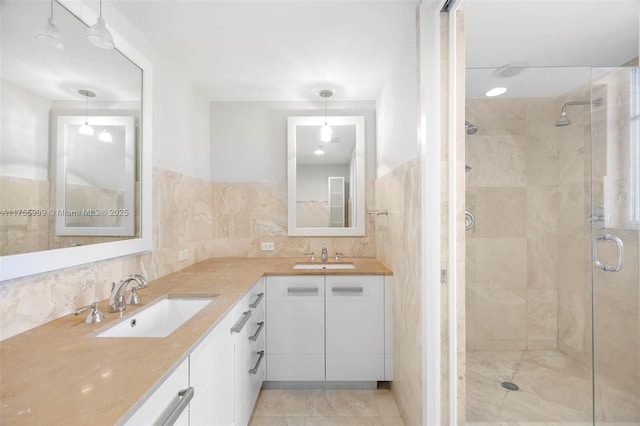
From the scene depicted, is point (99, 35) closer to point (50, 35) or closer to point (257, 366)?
point (50, 35)

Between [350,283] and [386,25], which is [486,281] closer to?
[350,283]

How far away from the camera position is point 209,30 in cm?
171

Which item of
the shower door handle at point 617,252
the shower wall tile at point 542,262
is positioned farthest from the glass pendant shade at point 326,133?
the shower door handle at point 617,252

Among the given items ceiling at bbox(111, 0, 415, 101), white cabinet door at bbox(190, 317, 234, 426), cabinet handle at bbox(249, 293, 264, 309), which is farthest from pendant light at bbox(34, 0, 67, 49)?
cabinet handle at bbox(249, 293, 264, 309)

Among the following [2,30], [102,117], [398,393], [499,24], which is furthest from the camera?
[398,393]

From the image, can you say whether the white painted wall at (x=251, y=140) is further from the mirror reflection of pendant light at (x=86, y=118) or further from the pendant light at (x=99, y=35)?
the pendant light at (x=99, y=35)

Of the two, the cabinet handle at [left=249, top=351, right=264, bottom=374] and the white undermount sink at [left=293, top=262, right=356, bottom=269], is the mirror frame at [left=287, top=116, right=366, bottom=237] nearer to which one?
the white undermount sink at [left=293, top=262, right=356, bottom=269]

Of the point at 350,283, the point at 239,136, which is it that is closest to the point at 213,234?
the point at 239,136

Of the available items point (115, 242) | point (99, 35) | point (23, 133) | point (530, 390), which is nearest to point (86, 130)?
point (23, 133)

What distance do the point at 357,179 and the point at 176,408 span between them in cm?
223

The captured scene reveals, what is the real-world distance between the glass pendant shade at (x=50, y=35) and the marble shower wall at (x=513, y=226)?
2.10 metres

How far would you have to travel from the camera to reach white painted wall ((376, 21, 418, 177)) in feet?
5.33

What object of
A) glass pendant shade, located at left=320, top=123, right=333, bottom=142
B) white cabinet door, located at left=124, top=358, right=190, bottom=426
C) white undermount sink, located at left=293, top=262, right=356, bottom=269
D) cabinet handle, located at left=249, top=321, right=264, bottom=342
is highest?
glass pendant shade, located at left=320, top=123, right=333, bottom=142

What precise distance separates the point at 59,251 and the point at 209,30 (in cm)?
146
